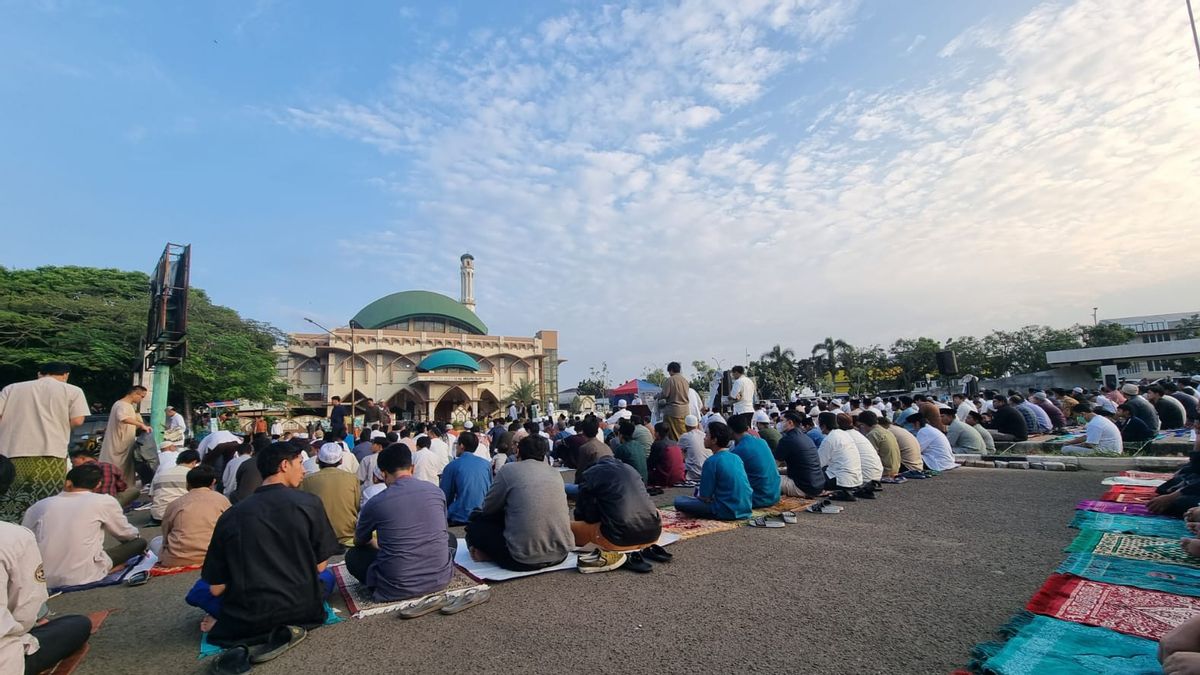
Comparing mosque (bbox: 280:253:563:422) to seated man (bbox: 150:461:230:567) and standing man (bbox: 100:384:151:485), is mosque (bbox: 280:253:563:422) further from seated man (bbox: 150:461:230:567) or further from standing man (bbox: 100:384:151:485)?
seated man (bbox: 150:461:230:567)

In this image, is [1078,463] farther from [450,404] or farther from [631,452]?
[450,404]

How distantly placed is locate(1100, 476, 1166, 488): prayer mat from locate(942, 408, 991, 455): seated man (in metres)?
2.33

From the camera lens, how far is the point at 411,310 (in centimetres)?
4038

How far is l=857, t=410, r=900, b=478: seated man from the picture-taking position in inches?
299

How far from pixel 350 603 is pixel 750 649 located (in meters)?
2.53

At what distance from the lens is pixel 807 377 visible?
1679 inches

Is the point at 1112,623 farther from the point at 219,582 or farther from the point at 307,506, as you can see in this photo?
the point at 219,582

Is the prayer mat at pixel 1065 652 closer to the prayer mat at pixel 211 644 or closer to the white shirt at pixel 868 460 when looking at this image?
the prayer mat at pixel 211 644

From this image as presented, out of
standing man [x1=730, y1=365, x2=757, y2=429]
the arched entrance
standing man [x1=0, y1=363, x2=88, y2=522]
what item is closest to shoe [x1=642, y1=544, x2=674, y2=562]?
standing man [x1=0, y1=363, x2=88, y2=522]

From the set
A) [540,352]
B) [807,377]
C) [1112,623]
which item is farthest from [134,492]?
[807,377]

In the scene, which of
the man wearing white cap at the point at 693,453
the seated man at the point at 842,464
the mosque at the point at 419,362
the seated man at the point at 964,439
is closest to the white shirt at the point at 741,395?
the man wearing white cap at the point at 693,453

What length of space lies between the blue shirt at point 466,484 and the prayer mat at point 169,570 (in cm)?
217

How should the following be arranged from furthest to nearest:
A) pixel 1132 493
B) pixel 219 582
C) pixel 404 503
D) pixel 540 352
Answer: pixel 540 352 < pixel 1132 493 < pixel 404 503 < pixel 219 582

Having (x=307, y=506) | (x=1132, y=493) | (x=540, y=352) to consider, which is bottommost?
(x=1132, y=493)
